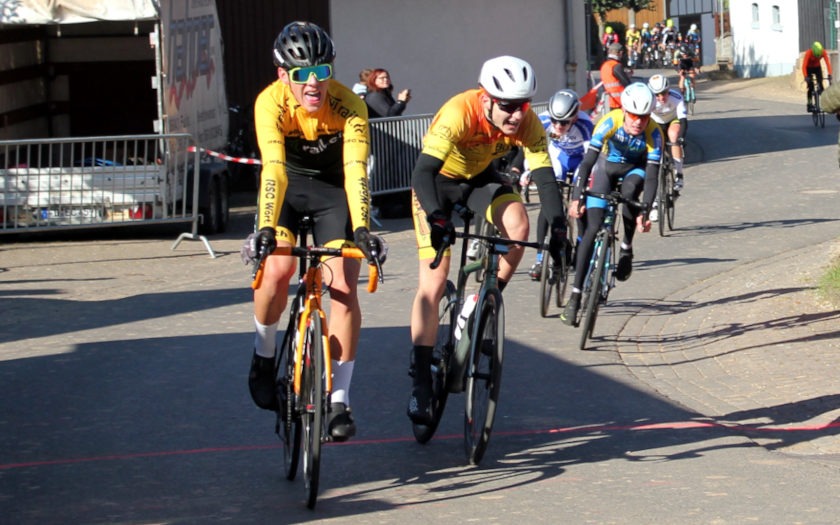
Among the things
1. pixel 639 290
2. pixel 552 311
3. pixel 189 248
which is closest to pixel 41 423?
pixel 552 311

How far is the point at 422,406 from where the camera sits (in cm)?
693

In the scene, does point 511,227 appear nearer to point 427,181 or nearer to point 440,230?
point 427,181

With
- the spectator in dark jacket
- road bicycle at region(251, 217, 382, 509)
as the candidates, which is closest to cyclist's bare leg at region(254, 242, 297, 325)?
road bicycle at region(251, 217, 382, 509)

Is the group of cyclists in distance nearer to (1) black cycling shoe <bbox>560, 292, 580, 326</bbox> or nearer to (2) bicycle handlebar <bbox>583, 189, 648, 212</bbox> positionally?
(2) bicycle handlebar <bbox>583, 189, 648, 212</bbox>

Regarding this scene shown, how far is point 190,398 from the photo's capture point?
845 centimetres

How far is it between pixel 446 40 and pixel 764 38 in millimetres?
31737

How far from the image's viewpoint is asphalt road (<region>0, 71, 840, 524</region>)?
6.12m

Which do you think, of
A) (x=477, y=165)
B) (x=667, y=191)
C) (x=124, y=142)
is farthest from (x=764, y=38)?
(x=477, y=165)

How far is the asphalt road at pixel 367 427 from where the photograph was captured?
6.12 meters

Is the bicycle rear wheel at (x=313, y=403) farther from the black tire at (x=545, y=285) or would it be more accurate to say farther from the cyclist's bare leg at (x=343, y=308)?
the black tire at (x=545, y=285)

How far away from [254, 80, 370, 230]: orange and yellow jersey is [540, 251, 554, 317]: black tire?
14.5 feet

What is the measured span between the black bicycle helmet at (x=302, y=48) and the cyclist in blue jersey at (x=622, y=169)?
4.01 m

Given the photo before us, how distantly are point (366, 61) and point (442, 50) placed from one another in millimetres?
1591

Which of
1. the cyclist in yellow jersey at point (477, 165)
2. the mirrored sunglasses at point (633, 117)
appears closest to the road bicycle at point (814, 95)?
the mirrored sunglasses at point (633, 117)
